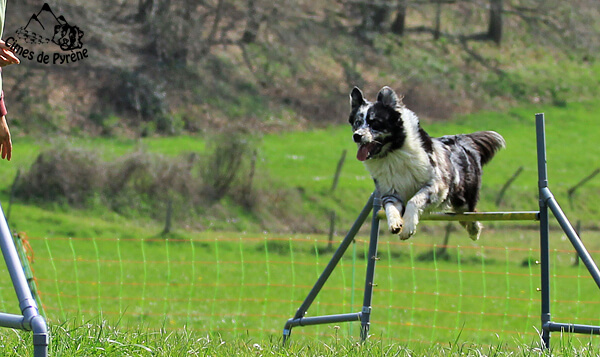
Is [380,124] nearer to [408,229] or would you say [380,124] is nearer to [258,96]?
[408,229]

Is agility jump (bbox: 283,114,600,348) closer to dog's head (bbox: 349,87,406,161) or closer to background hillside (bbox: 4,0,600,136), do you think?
dog's head (bbox: 349,87,406,161)

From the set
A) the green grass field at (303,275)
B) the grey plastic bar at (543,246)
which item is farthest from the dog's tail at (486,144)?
the green grass field at (303,275)

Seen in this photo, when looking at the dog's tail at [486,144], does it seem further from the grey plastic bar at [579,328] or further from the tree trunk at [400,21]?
the tree trunk at [400,21]

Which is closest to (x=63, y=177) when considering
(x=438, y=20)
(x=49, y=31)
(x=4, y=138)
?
(x=49, y=31)

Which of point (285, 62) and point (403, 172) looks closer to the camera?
point (403, 172)

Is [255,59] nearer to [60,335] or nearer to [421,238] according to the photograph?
[421,238]

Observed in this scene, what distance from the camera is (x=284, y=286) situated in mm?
17156

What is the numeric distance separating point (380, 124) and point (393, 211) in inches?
29.7

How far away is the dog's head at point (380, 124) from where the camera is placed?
5.74 meters

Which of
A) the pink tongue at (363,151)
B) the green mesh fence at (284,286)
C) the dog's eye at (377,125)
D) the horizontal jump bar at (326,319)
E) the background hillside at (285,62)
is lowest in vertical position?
the green mesh fence at (284,286)

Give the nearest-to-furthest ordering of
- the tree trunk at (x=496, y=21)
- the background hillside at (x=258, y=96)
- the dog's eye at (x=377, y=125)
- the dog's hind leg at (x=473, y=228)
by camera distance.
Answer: the dog's eye at (x=377, y=125), the dog's hind leg at (x=473, y=228), the background hillside at (x=258, y=96), the tree trunk at (x=496, y=21)

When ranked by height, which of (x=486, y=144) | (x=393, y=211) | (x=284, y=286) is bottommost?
(x=284, y=286)

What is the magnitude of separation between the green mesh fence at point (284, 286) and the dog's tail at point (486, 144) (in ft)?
18.1

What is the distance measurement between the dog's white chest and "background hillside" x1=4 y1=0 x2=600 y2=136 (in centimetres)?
2394
